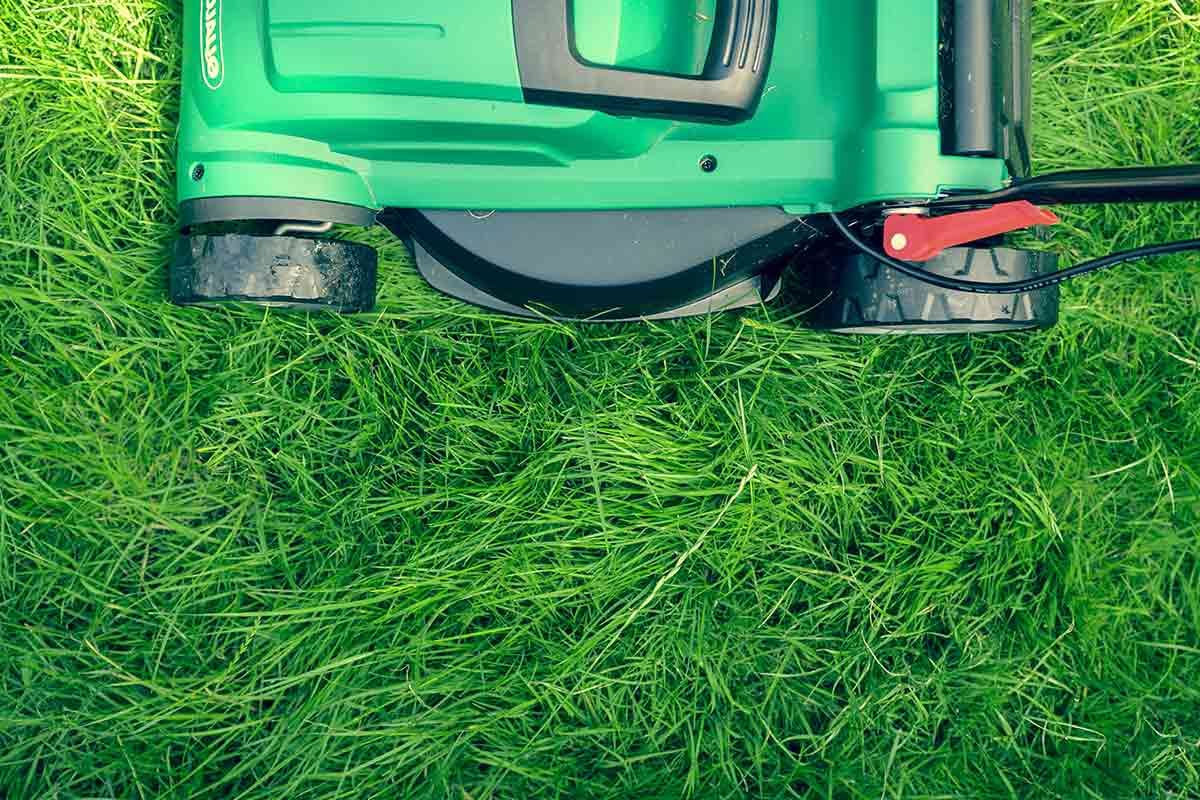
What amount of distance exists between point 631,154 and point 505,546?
2.38 ft

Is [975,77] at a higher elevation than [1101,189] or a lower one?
higher

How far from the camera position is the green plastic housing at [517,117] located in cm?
120

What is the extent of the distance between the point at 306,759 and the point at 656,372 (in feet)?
3.11

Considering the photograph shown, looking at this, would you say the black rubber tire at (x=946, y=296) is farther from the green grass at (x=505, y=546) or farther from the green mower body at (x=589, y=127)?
→ the green grass at (x=505, y=546)

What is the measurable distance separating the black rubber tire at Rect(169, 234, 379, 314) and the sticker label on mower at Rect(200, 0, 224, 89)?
0.23 metres

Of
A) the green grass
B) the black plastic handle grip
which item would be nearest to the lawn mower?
the black plastic handle grip

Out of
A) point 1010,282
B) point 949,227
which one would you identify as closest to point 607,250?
point 949,227

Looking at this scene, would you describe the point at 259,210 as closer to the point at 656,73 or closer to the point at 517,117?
the point at 517,117

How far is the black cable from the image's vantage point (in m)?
1.22

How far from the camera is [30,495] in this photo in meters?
1.53

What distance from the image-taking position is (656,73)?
113 cm

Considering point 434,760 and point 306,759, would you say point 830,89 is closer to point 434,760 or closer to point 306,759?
point 434,760

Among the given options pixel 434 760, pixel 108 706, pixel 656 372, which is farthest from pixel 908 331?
pixel 108 706

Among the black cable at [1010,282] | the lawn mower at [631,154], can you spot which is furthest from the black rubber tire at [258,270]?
the black cable at [1010,282]
